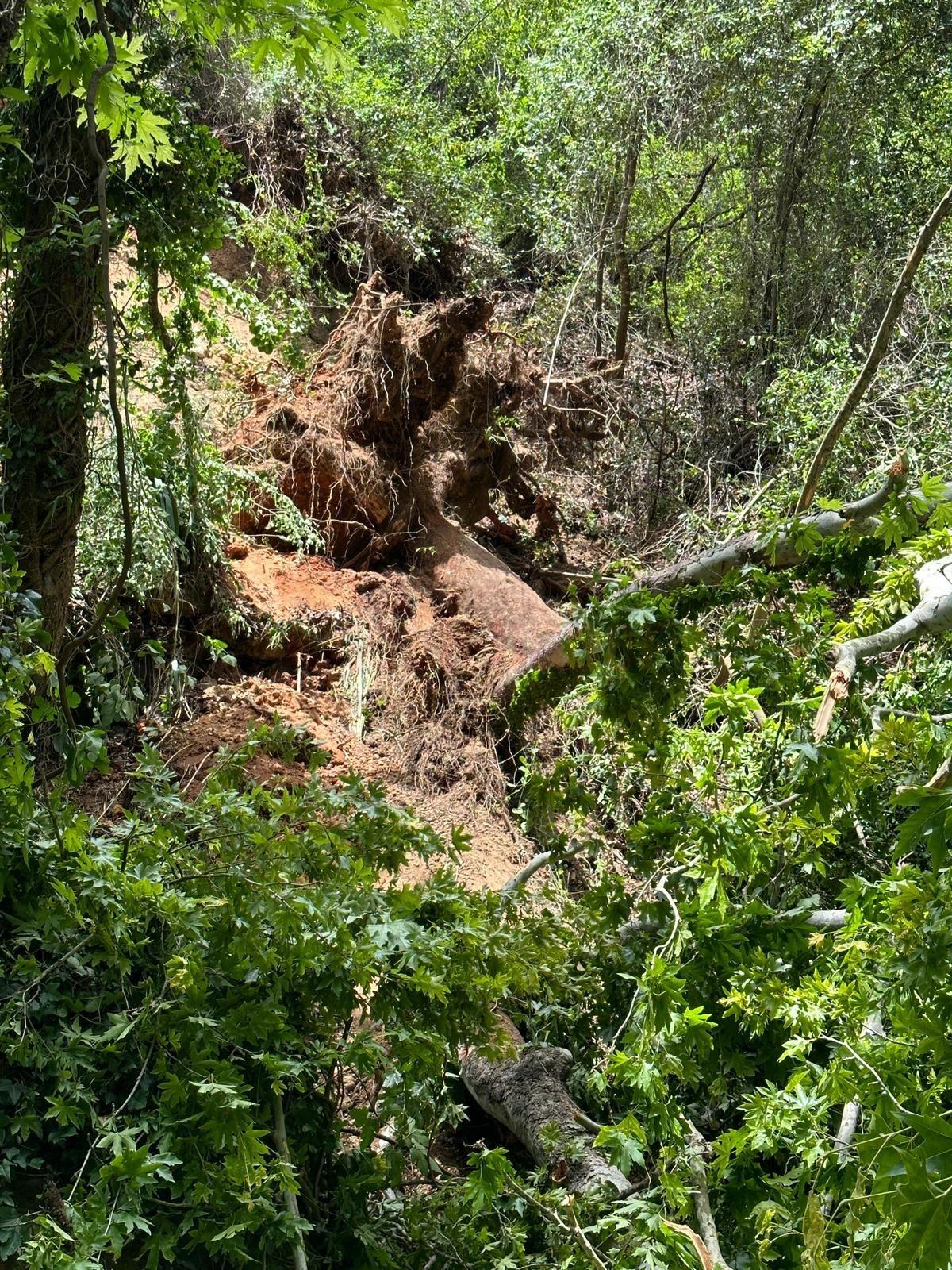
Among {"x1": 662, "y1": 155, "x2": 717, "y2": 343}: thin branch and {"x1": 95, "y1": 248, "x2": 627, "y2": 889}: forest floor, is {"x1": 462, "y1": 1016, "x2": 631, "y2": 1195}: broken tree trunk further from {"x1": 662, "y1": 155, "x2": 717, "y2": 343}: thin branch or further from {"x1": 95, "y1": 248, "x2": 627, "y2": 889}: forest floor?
{"x1": 662, "y1": 155, "x2": 717, "y2": 343}: thin branch

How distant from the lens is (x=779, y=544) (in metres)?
4.01

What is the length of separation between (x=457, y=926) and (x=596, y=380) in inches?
321

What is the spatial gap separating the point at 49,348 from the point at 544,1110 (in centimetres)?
345

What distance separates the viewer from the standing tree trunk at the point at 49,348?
405 cm

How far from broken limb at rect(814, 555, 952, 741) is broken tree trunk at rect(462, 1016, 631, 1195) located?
145 cm

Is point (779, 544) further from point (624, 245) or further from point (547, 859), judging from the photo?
point (624, 245)

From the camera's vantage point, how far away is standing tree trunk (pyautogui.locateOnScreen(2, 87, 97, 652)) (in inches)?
160

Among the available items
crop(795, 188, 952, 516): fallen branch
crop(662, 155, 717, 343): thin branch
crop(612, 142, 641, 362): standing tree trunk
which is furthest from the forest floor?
crop(662, 155, 717, 343): thin branch

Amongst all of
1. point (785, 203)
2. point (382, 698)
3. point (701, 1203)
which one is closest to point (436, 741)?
point (382, 698)

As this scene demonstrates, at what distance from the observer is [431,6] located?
1484 centimetres

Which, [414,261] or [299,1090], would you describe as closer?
[299,1090]

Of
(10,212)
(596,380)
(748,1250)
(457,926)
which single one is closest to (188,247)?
(10,212)

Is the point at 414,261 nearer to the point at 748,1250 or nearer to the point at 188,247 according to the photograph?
the point at 188,247

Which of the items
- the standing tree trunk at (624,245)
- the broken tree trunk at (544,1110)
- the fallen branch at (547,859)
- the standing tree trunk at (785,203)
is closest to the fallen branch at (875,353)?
the fallen branch at (547,859)
